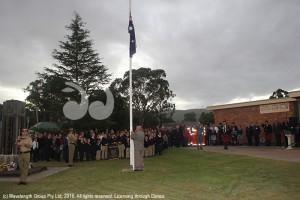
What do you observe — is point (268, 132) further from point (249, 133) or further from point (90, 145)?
point (90, 145)

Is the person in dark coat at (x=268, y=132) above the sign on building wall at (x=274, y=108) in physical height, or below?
below

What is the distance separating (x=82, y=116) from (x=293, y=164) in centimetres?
3108

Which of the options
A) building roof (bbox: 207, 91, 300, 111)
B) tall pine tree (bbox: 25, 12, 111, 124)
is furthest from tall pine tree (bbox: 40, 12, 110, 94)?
building roof (bbox: 207, 91, 300, 111)

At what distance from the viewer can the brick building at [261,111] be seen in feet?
70.2

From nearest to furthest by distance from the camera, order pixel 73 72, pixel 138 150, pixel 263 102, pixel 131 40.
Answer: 1. pixel 138 150
2. pixel 131 40
3. pixel 263 102
4. pixel 73 72

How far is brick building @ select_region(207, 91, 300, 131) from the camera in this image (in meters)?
21.4

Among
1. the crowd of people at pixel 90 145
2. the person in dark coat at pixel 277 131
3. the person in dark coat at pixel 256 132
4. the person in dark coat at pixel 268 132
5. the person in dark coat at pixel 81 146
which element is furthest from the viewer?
the person in dark coat at pixel 256 132

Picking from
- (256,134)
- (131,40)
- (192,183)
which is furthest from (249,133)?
(192,183)

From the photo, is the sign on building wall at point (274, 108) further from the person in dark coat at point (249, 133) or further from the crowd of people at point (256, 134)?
the person in dark coat at point (249, 133)

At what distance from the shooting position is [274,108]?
22812mm

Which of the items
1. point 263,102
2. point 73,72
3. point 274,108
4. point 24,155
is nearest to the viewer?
point 24,155

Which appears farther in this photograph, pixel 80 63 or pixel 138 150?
pixel 80 63

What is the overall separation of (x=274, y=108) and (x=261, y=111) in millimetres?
1174

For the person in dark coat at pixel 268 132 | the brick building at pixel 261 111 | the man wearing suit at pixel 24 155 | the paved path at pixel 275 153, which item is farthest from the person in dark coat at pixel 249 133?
the man wearing suit at pixel 24 155
